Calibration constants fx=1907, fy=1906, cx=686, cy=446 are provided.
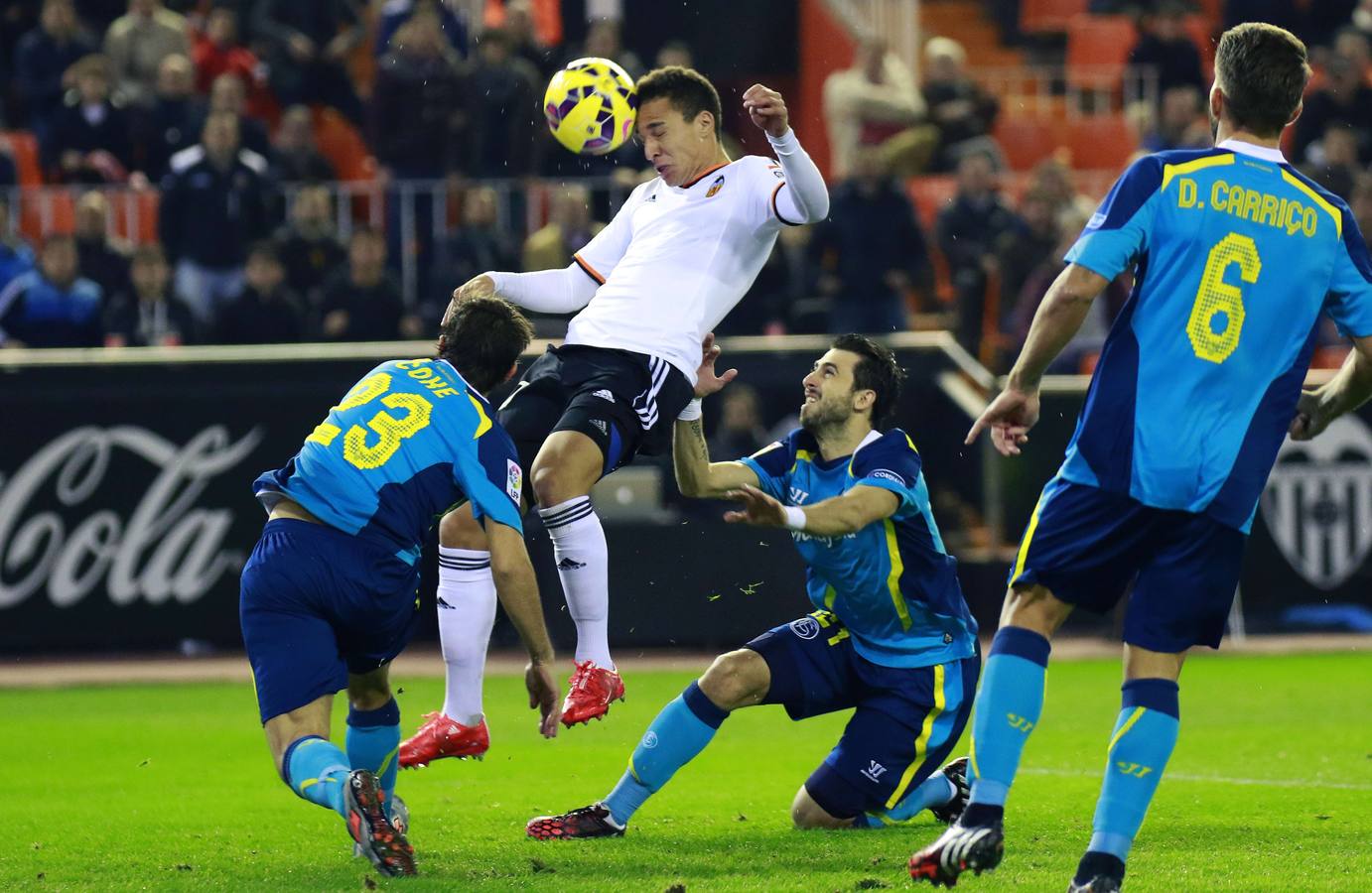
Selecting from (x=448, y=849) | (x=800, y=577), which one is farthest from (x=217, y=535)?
(x=448, y=849)

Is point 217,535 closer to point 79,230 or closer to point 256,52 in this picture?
point 79,230

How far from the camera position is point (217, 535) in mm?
12898

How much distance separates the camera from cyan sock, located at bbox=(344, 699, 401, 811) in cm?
641

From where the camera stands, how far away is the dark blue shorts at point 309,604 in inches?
227

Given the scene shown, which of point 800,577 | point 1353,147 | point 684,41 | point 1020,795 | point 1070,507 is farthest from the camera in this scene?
point 684,41

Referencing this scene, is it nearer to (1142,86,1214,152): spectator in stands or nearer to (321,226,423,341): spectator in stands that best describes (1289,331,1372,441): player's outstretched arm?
(321,226,423,341): spectator in stands

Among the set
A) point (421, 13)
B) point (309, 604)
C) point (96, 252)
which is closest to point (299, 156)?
point (421, 13)

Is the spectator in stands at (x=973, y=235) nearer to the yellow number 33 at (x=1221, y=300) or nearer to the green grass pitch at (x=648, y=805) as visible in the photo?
the green grass pitch at (x=648, y=805)

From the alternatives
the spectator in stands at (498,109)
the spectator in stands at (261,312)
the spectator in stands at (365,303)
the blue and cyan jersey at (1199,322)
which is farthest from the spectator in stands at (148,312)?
the blue and cyan jersey at (1199,322)

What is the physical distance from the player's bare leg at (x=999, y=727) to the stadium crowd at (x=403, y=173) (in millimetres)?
8155

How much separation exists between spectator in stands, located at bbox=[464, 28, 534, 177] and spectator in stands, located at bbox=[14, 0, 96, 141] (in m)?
3.54

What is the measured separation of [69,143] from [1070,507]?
12.1m

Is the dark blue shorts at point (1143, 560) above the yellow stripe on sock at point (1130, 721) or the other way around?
above

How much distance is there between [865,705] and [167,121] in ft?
34.0
